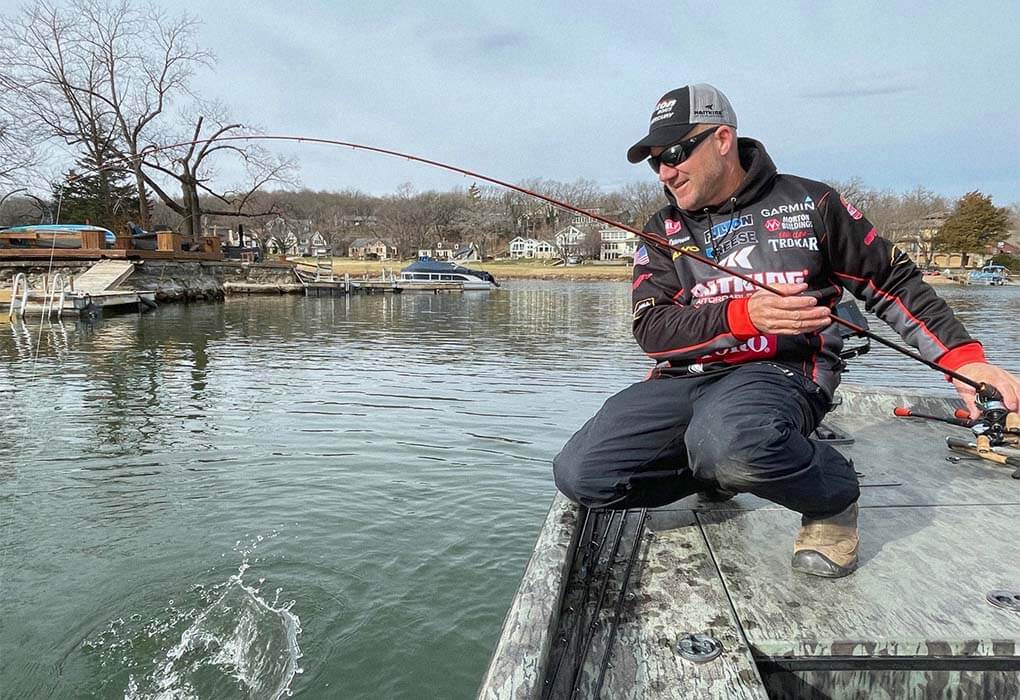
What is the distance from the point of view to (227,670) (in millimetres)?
Result: 3033

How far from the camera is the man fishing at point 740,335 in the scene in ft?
7.83

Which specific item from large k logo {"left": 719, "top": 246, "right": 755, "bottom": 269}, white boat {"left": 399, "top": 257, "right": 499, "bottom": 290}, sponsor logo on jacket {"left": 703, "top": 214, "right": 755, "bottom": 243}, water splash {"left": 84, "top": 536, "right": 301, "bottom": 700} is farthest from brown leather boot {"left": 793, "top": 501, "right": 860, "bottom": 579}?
white boat {"left": 399, "top": 257, "right": 499, "bottom": 290}

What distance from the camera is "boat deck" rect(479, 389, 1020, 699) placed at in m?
1.86

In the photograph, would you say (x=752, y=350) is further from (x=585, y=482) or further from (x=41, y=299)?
(x=41, y=299)

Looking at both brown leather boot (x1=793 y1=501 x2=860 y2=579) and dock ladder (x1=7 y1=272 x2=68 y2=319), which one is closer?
brown leather boot (x1=793 y1=501 x2=860 y2=579)

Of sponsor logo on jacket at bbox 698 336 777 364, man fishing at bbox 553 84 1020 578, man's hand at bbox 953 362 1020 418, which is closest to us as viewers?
man fishing at bbox 553 84 1020 578

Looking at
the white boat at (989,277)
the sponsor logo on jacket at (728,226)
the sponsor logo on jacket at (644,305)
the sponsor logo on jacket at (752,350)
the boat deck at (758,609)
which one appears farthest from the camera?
the white boat at (989,277)

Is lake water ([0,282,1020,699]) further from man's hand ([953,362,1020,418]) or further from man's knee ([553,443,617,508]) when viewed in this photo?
man's hand ([953,362,1020,418])

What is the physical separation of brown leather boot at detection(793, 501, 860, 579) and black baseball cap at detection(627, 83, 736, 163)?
5.01 ft

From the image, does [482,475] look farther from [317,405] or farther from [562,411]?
[317,405]

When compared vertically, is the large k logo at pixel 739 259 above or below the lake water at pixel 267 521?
above

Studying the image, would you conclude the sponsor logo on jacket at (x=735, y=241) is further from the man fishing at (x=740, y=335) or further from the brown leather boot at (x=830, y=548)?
the brown leather boot at (x=830, y=548)

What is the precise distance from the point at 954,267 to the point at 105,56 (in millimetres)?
89034

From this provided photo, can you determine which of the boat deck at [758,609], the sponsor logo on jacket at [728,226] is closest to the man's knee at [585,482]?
the boat deck at [758,609]
